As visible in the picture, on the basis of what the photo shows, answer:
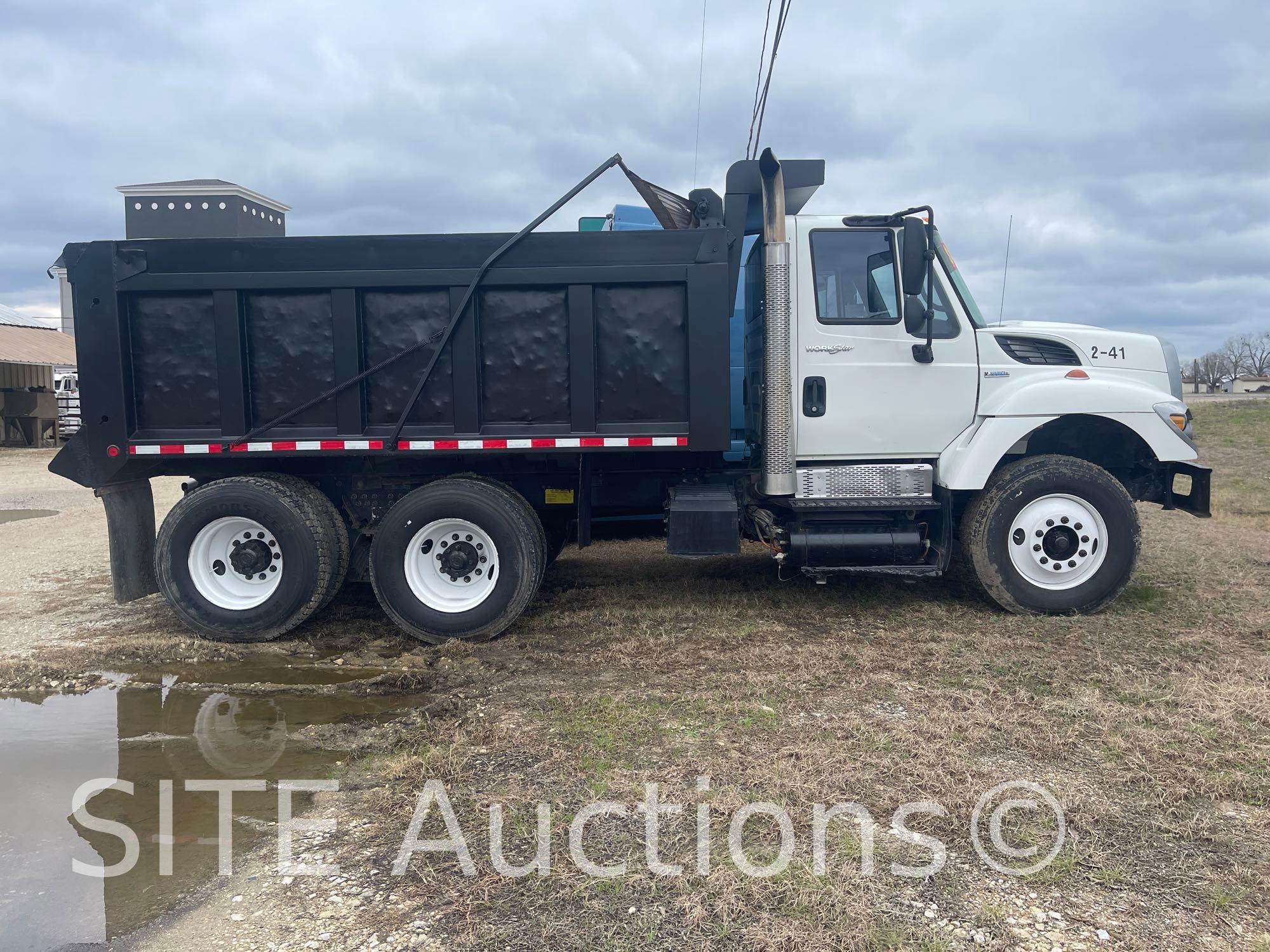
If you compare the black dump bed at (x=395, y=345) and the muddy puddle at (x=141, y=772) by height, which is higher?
the black dump bed at (x=395, y=345)

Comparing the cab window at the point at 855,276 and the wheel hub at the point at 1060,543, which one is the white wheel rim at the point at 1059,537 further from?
the cab window at the point at 855,276

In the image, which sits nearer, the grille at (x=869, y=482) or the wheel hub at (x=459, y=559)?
the wheel hub at (x=459, y=559)

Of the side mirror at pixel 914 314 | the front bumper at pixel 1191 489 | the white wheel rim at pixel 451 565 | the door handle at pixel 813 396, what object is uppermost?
the side mirror at pixel 914 314

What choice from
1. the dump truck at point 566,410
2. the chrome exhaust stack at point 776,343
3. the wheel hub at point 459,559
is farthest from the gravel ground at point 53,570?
the chrome exhaust stack at point 776,343

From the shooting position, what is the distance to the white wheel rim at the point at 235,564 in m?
5.80

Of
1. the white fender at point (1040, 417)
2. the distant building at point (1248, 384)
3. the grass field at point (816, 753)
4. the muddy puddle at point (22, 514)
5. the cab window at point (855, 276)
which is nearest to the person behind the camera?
the grass field at point (816, 753)

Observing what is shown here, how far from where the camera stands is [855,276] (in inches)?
239

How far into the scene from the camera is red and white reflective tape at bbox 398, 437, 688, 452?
5.68m

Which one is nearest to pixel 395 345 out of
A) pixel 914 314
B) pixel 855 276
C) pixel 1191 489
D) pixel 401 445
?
pixel 401 445

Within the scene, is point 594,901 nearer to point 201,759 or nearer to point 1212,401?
point 201,759

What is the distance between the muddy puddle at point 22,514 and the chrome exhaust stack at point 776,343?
36.9 feet

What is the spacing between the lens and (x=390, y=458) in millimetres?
5938

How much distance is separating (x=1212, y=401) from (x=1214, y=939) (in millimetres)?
32343

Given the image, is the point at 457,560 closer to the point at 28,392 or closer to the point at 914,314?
the point at 914,314
